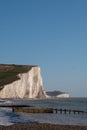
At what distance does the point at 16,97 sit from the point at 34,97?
2120 cm

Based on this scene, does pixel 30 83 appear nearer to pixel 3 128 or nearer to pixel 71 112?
Result: pixel 71 112

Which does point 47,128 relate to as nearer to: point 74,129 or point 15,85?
point 74,129

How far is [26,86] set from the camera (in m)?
180

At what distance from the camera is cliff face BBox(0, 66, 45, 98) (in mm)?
168250

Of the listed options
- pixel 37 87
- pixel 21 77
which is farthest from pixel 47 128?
pixel 37 87

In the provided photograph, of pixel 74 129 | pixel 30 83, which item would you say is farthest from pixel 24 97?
pixel 74 129

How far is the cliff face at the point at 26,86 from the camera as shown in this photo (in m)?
168

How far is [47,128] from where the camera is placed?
3325 cm

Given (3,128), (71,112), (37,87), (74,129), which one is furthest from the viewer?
(37,87)

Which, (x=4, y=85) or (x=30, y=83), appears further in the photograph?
(x=30, y=83)

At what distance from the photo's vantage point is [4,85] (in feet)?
540

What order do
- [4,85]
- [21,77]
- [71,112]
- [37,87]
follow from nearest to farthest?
[71,112]
[4,85]
[21,77]
[37,87]

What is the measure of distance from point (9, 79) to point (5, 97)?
1081 centimetres

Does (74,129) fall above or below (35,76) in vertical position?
below
